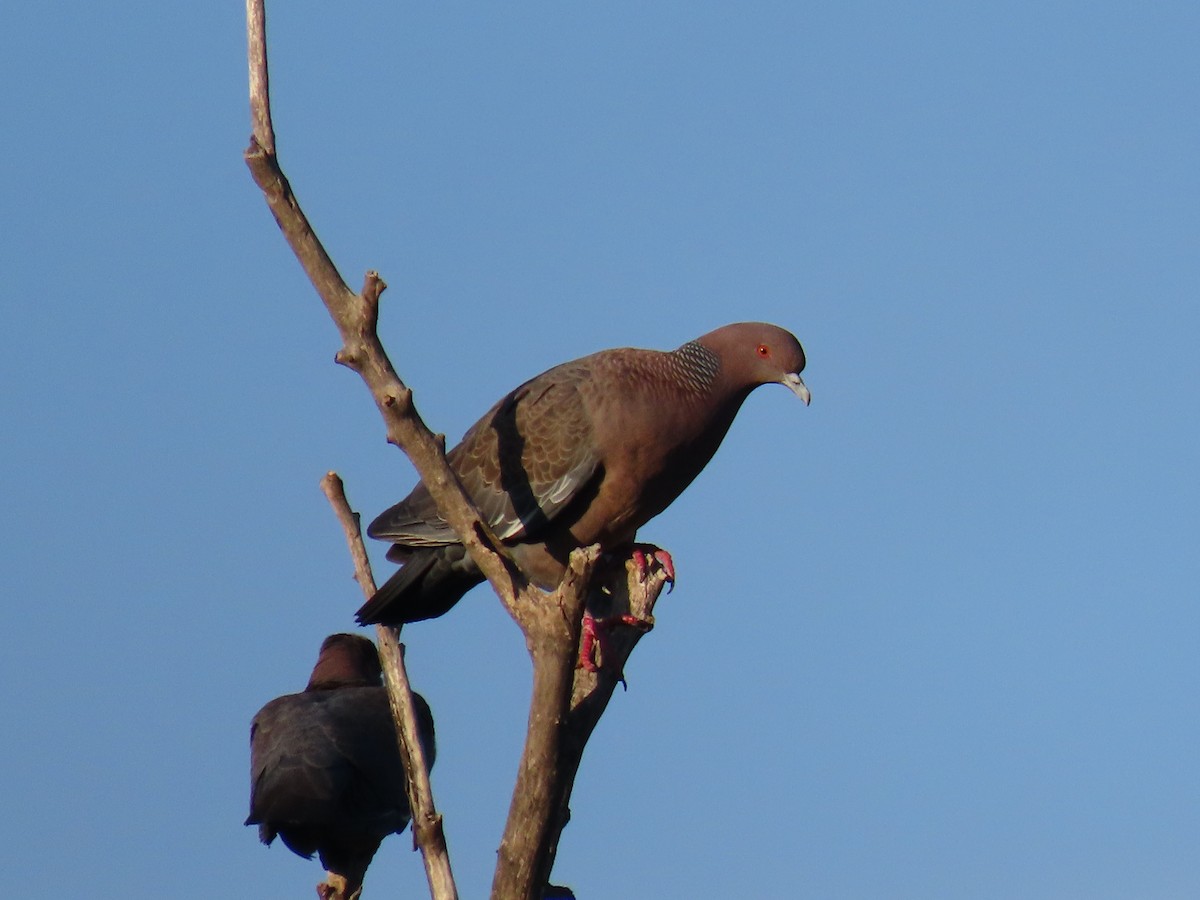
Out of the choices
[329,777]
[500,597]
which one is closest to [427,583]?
[329,777]

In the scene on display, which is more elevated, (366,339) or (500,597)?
(366,339)

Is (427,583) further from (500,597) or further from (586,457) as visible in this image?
(500,597)

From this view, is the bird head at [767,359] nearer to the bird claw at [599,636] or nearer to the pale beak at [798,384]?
the pale beak at [798,384]

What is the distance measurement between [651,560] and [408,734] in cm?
174

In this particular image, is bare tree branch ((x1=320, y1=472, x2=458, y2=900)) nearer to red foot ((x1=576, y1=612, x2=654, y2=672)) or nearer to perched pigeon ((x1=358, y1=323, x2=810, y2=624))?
red foot ((x1=576, y1=612, x2=654, y2=672))

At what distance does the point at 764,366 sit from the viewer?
6.80 metres

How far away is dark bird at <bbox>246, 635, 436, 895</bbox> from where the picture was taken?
24.4 ft

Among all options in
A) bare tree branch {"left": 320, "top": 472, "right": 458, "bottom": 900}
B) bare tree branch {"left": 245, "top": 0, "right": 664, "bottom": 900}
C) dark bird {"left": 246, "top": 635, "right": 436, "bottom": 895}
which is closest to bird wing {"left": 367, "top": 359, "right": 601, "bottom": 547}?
bare tree branch {"left": 320, "top": 472, "right": 458, "bottom": 900}

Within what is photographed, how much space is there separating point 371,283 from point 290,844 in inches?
161

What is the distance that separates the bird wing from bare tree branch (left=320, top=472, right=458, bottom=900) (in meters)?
0.92

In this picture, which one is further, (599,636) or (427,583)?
(427,583)

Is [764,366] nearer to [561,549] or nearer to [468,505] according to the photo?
[561,549]

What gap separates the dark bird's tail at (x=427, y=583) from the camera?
6465 mm

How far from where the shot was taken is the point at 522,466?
6.62 metres
